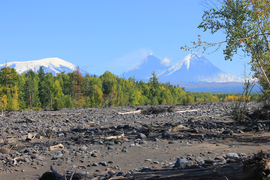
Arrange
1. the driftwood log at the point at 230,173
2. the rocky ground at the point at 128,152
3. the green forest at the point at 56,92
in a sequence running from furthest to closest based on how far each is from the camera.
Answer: the green forest at the point at 56,92 < the rocky ground at the point at 128,152 < the driftwood log at the point at 230,173

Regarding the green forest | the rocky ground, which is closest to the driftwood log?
the rocky ground

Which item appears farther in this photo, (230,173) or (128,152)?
(128,152)

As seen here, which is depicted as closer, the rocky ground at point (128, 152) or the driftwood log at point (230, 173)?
the driftwood log at point (230, 173)

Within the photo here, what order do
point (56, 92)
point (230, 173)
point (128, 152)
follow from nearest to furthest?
1. point (230, 173)
2. point (128, 152)
3. point (56, 92)

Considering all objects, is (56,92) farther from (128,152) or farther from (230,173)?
(230,173)

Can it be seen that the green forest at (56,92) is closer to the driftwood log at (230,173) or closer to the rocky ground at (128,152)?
the rocky ground at (128,152)

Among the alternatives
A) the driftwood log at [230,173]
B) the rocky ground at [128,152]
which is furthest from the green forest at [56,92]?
the driftwood log at [230,173]

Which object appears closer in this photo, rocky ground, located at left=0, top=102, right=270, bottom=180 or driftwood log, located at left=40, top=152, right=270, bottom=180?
driftwood log, located at left=40, top=152, right=270, bottom=180

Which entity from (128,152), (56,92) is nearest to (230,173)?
(128,152)

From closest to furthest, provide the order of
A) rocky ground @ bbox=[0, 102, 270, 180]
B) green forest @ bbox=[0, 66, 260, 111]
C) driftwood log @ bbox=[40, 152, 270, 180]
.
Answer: driftwood log @ bbox=[40, 152, 270, 180]
rocky ground @ bbox=[0, 102, 270, 180]
green forest @ bbox=[0, 66, 260, 111]

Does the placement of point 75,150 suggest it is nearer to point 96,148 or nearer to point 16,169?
point 96,148

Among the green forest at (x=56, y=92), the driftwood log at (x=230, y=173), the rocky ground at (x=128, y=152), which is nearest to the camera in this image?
the driftwood log at (x=230, y=173)

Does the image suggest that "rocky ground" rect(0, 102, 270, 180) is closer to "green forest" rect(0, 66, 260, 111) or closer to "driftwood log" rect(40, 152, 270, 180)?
"driftwood log" rect(40, 152, 270, 180)

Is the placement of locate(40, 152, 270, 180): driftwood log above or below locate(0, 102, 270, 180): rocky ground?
above
